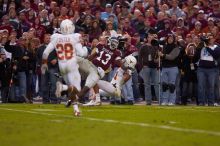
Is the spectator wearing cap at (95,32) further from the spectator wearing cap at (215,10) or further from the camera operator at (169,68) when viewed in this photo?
the spectator wearing cap at (215,10)

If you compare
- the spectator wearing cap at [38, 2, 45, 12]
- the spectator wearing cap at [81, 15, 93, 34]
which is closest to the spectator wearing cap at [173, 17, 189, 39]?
the spectator wearing cap at [81, 15, 93, 34]

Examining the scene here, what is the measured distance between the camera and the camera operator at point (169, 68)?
59.7ft

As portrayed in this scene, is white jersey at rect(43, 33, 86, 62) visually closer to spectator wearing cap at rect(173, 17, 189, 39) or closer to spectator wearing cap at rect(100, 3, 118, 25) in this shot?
spectator wearing cap at rect(173, 17, 189, 39)

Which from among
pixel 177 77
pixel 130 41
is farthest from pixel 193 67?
pixel 130 41

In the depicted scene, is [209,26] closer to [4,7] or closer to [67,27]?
[4,7]

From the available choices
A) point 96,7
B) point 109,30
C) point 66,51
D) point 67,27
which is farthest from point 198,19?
point 66,51

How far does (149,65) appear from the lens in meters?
18.6

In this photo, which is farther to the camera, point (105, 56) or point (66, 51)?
point (105, 56)

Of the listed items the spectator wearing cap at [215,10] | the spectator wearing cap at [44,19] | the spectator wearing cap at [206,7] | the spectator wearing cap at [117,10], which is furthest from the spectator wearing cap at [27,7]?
the spectator wearing cap at [215,10]

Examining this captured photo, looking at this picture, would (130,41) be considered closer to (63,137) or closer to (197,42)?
(197,42)

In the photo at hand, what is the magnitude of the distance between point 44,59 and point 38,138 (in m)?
4.68

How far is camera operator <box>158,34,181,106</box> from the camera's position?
18.2m

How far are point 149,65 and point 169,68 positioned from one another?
59 cm

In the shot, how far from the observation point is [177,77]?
18.6 m
